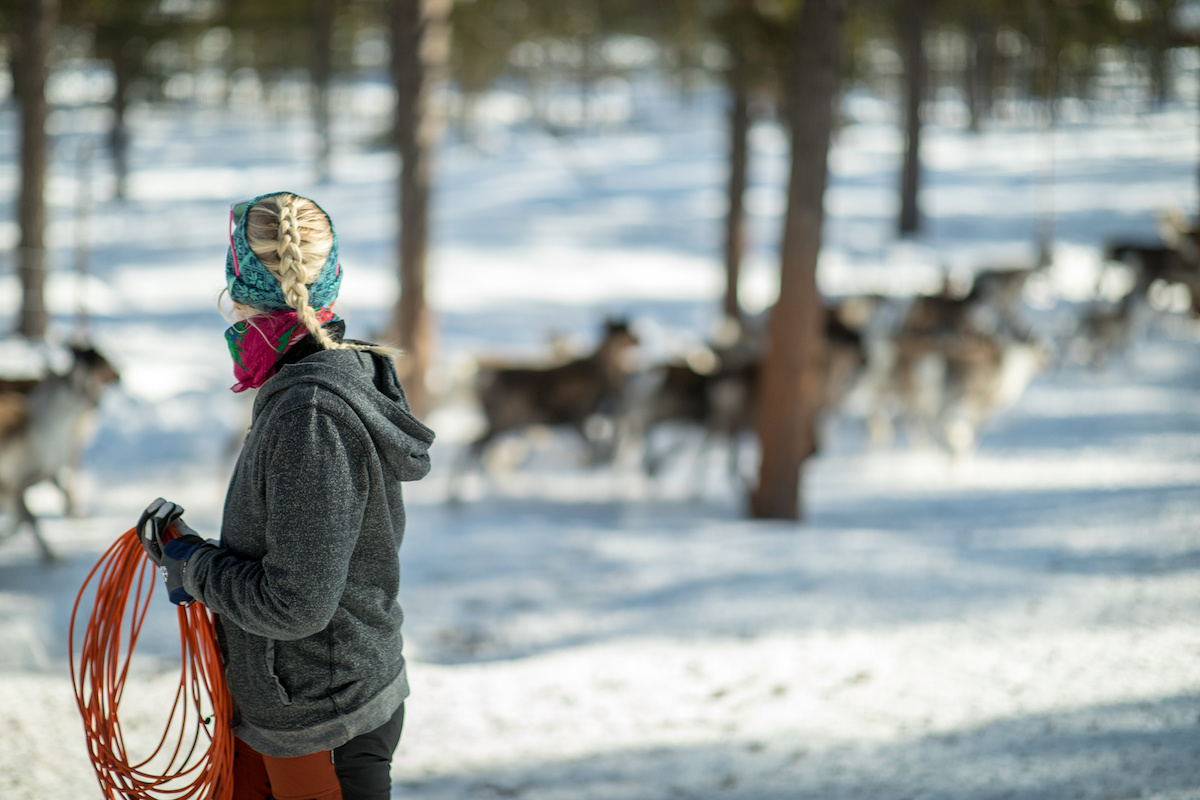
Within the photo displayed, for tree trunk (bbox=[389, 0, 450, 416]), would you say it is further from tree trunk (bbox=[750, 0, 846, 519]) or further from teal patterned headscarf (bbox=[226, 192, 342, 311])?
teal patterned headscarf (bbox=[226, 192, 342, 311])

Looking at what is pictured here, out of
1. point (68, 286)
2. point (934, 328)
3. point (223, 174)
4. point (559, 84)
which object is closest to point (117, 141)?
point (223, 174)

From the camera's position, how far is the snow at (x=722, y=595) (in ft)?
14.6

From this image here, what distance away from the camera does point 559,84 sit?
67.7m

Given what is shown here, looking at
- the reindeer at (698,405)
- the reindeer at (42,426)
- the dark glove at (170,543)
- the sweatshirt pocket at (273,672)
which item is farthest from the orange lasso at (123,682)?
the reindeer at (698,405)

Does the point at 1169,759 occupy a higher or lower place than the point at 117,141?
lower

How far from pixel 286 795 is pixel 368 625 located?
46 cm

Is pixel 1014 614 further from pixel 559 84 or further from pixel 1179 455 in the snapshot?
pixel 559 84

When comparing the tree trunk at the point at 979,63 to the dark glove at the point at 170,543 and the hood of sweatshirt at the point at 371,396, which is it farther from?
the dark glove at the point at 170,543

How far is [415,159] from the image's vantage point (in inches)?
448

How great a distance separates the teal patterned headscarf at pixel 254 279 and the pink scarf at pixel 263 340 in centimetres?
3

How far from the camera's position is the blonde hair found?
2254 mm

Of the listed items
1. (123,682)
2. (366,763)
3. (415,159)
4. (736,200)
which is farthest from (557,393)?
(366,763)

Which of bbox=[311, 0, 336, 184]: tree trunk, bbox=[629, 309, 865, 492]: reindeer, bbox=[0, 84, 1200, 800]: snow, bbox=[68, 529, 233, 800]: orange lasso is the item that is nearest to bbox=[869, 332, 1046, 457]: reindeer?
bbox=[0, 84, 1200, 800]: snow

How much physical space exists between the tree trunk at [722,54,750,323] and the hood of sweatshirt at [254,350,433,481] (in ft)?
43.3
